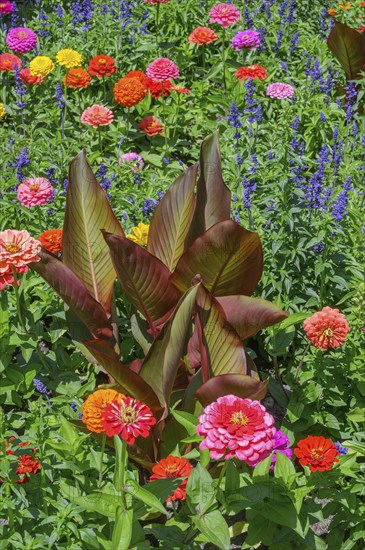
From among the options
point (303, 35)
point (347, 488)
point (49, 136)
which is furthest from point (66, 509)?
point (303, 35)

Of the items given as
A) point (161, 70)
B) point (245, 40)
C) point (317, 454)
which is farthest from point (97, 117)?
point (317, 454)

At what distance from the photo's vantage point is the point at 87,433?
3.21 m

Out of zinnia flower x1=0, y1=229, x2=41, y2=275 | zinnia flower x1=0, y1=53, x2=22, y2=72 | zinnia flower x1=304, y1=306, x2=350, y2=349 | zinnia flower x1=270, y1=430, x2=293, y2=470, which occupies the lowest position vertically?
zinnia flower x1=270, y1=430, x2=293, y2=470

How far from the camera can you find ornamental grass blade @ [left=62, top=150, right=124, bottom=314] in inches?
144

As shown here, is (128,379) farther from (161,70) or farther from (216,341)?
(161,70)

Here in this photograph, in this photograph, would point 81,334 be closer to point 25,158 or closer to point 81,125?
point 25,158

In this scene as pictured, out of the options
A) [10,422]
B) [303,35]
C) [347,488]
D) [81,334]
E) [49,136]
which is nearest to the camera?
[347,488]

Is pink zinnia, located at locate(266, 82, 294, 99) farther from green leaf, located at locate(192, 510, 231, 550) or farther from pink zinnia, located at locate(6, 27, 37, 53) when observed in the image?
green leaf, located at locate(192, 510, 231, 550)

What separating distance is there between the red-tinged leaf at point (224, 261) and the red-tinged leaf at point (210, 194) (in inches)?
9.8

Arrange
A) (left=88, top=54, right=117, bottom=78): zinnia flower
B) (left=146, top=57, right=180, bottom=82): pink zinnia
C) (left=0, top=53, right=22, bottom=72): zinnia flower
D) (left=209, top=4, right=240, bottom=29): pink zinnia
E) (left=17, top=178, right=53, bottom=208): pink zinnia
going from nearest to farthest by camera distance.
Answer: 1. (left=17, top=178, right=53, bottom=208): pink zinnia
2. (left=146, top=57, right=180, bottom=82): pink zinnia
3. (left=88, top=54, right=117, bottom=78): zinnia flower
4. (left=0, top=53, right=22, bottom=72): zinnia flower
5. (left=209, top=4, right=240, bottom=29): pink zinnia

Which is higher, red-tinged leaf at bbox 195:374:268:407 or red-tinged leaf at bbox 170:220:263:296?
red-tinged leaf at bbox 170:220:263:296

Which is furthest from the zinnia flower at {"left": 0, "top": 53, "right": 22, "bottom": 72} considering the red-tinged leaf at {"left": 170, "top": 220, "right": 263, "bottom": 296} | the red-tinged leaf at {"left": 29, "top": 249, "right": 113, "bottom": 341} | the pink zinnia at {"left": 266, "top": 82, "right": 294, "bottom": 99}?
the red-tinged leaf at {"left": 170, "top": 220, "right": 263, "bottom": 296}

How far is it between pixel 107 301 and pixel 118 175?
1.16m

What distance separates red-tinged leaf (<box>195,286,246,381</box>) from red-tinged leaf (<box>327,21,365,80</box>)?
3022mm
